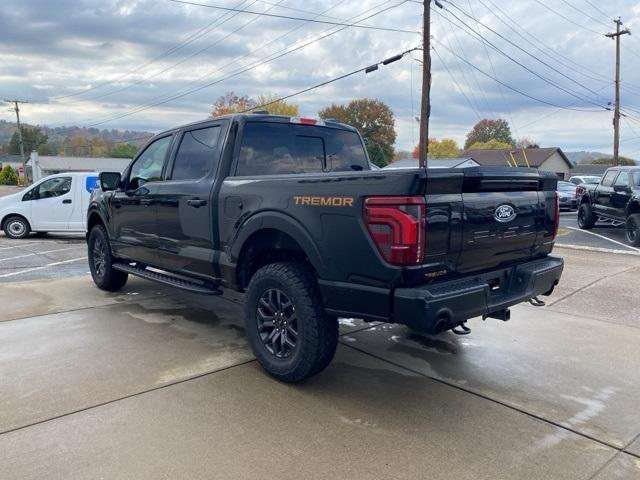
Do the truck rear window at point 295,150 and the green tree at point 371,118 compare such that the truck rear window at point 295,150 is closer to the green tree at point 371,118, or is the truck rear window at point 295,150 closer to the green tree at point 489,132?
the green tree at point 371,118

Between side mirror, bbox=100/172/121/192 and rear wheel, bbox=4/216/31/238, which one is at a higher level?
side mirror, bbox=100/172/121/192

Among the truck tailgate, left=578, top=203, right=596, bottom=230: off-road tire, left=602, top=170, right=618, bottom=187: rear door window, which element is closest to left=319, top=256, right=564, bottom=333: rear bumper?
the truck tailgate

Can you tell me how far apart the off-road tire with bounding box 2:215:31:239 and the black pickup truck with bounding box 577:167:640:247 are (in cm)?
1462

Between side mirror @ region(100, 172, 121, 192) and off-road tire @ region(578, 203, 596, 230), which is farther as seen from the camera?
off-road tire @ region(578, 203, 596, 230)

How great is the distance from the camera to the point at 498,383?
4.09 m

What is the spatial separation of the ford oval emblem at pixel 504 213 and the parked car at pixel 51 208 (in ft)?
39.3

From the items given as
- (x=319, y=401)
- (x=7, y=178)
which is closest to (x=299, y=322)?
(x=319, y=401)

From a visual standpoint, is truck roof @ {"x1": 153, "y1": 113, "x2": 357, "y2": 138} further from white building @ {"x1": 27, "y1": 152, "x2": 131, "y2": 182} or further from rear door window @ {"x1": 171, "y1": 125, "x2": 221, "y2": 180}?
white building @ {"x1": 27, "y1": 152, "x2": 131, "y2": 182}

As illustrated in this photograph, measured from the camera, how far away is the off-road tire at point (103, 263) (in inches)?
263

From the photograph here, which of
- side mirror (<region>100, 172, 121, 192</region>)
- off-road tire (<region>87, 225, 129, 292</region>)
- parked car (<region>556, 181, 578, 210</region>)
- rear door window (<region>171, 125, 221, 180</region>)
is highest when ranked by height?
rear door window (<region>171, 125, 221, 180</region>)

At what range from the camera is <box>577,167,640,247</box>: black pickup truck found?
1171cm

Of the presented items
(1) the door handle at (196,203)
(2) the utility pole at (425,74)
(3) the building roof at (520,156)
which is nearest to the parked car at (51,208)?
(1) the door handle at (196,203)

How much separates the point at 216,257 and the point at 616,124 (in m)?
36.6

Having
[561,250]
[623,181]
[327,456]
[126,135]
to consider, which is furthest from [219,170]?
[126,135]
